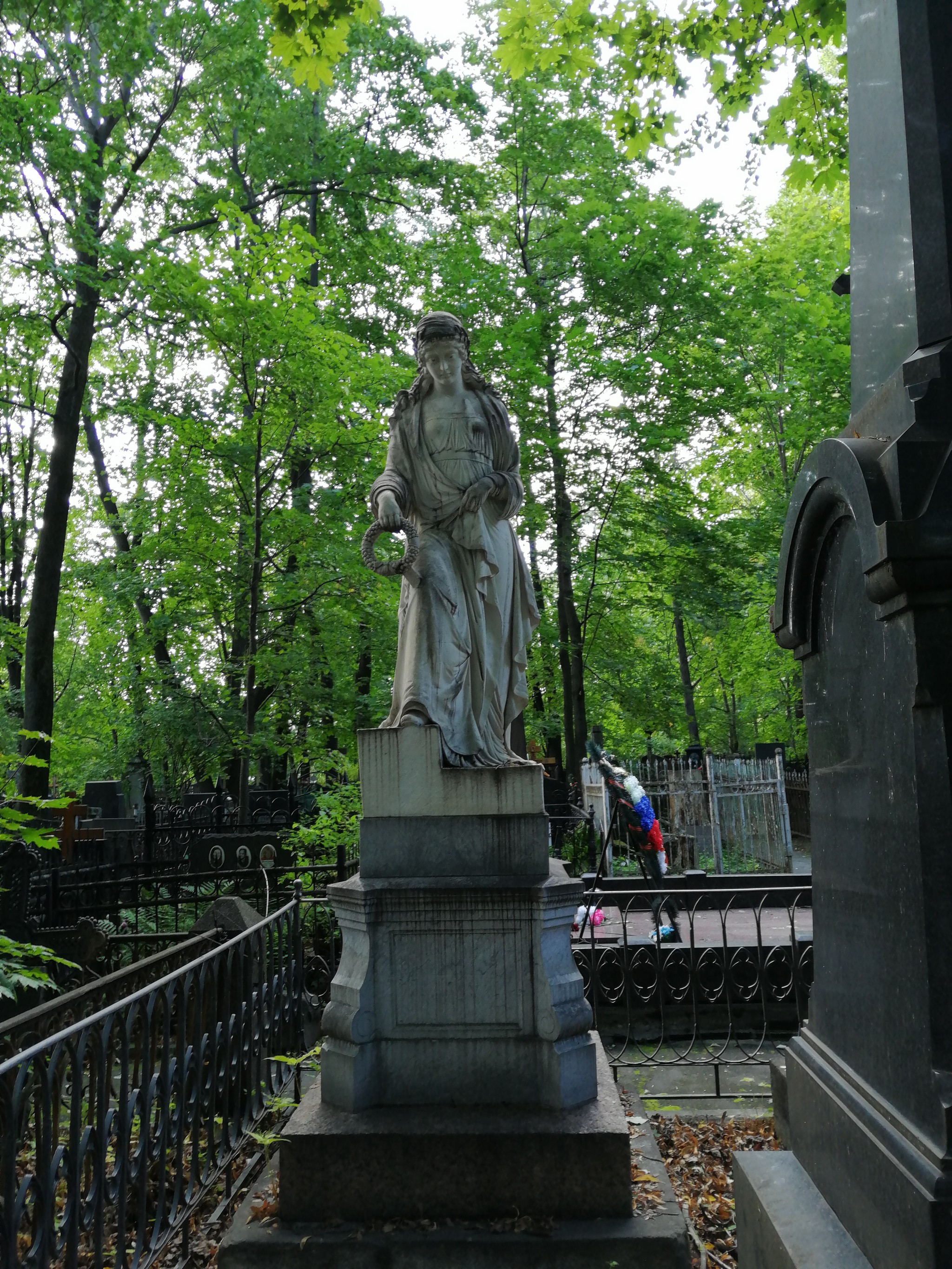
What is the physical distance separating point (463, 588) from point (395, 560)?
1.39 ft

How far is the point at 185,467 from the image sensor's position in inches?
532

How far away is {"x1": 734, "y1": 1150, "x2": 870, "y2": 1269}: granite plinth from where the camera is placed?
2.33 meters

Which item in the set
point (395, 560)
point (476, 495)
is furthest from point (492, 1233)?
point (476, 495)

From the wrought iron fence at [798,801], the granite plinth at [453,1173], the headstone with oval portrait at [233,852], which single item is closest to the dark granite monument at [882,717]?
the granite plinth at [453,1173]

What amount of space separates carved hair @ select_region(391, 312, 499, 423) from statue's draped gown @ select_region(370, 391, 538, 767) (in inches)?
1.3

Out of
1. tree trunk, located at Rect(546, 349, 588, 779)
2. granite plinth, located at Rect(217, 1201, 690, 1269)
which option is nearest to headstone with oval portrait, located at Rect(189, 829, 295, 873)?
tree trunk, located at Rect(546, 349, 588, 779)

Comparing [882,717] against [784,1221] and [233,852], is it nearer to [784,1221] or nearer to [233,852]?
[784,1221]

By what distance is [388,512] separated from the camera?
4848mm

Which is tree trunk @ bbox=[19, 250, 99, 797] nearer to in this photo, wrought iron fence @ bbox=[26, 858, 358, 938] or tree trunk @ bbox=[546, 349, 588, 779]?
wrought iron fence @ bbox=[26, 858, 358, 938]

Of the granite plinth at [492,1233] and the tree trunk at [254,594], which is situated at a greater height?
the tree trunk at [254,594]

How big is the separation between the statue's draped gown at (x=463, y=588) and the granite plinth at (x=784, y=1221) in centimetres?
222

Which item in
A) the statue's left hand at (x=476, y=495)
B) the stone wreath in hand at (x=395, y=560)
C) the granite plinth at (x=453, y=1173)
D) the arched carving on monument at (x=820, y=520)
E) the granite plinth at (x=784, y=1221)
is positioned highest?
the statue's left hand at (x=476, y=495)

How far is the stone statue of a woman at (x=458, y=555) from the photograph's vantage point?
4.84 meters

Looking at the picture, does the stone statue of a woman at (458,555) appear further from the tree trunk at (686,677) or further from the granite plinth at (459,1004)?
the tree trunk at (686,677)
